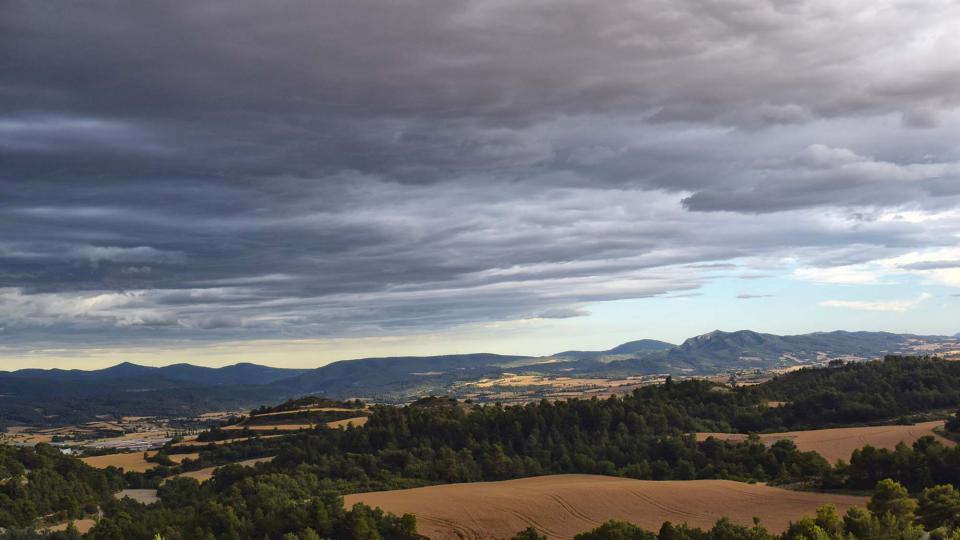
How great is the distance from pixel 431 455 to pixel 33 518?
59579mm

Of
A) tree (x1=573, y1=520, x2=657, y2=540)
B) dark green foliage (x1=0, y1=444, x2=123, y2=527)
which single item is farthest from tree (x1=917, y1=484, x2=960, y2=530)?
dark green foliage (x1=0, y1=444, x2=123, y2=527)

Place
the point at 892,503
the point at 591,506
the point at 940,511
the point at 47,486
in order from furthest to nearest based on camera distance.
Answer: the point at 47,486 → the point at 591,506 → the point at 892,503 → the point at 940,511

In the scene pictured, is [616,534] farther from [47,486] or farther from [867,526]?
[47,486]

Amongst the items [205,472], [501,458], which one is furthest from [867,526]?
[205,472]

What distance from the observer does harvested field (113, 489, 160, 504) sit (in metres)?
145

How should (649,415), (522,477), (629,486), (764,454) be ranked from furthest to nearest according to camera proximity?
1. (649,415)
2. (522,477)
3. (764,454)
4. (629,486)

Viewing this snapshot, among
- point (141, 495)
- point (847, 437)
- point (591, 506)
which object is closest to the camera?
point (591, 506)

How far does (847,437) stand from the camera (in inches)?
5049

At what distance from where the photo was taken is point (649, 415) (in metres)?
150

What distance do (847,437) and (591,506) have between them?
54.0 meters

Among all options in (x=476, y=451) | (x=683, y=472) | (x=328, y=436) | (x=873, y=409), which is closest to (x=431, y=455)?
(x=476, y=451)

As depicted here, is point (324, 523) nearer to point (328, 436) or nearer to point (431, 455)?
point (431, 455)

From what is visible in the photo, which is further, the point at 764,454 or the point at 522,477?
the point at 522,477

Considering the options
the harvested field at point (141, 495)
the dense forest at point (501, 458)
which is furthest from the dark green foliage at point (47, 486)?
the harvested field at point (141, 495)
